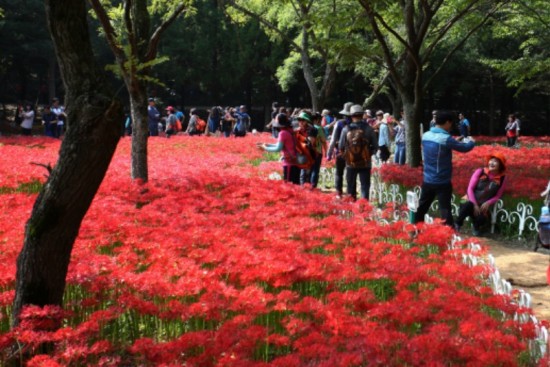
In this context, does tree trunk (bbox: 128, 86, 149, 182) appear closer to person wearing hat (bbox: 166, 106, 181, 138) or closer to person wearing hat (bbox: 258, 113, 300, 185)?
person wearing hat (bbox: 258, 113, 300, 185)

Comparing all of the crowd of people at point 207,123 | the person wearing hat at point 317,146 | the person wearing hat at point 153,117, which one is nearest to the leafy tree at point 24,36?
the crowd of people at point 207,123

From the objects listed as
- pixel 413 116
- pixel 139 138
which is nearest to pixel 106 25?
pixel 139 138

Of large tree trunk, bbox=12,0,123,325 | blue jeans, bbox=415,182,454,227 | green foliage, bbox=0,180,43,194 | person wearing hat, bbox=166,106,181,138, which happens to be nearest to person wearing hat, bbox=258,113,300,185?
blue jeans, bbox=415,182,454,227

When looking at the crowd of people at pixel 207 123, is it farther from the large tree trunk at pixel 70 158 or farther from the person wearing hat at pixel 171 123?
the large tree trunk at pixel 70 158

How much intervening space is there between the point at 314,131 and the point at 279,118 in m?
1.42

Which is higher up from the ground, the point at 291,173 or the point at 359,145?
the point at 359,145

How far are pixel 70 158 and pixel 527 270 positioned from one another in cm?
576

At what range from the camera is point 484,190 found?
8875 millimetres

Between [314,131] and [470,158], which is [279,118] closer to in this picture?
[314,131]

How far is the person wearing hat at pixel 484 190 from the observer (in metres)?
8.80

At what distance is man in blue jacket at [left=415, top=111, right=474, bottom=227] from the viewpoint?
7.29 m

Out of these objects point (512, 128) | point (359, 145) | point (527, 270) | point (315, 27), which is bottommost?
point (527, 270)

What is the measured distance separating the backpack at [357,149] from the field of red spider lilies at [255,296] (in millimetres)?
1660

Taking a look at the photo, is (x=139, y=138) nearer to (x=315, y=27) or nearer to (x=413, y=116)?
(x=413, y=116)
